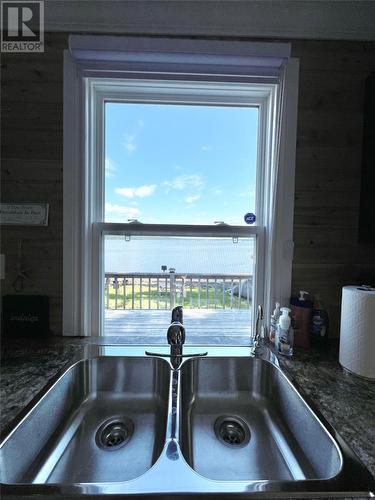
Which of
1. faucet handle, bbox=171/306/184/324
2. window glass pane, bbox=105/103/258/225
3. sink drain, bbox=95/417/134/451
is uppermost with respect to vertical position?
window glass pane, bbox=105/103/258/225

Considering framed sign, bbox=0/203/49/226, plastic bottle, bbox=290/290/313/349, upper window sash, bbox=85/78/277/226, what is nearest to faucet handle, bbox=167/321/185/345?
plastic bottle, bbox=290/290/313/349

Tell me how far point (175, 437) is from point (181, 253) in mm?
810

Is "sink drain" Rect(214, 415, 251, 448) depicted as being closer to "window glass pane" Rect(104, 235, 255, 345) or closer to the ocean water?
"window glass pane" Rect(104, 235, 255, 345)

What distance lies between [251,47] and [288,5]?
8.7 inches

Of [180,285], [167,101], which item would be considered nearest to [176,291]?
[180,285]

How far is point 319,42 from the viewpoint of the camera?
1188 mm

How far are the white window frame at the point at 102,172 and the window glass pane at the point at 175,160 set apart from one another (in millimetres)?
49

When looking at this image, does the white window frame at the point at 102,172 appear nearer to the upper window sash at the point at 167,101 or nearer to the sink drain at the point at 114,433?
the upper window sash at the point at 167,101

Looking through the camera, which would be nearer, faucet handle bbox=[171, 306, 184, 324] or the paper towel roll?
the paper towel roll

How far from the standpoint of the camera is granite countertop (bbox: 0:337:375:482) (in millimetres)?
675

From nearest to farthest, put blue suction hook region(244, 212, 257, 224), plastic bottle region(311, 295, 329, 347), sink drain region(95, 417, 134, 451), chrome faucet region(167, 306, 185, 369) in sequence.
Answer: sink drain region(95, 417, 134, 451), chrome faucet region(167, 306, 185, 369), plastic bottle region(311, 295, 329, 347), blue suction hook region(244, 212, 257, 224)

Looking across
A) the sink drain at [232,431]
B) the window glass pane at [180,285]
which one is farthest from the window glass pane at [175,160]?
the sink drain at [232,431]

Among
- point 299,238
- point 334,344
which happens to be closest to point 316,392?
point 334,344

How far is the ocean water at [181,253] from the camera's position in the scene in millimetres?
1318
